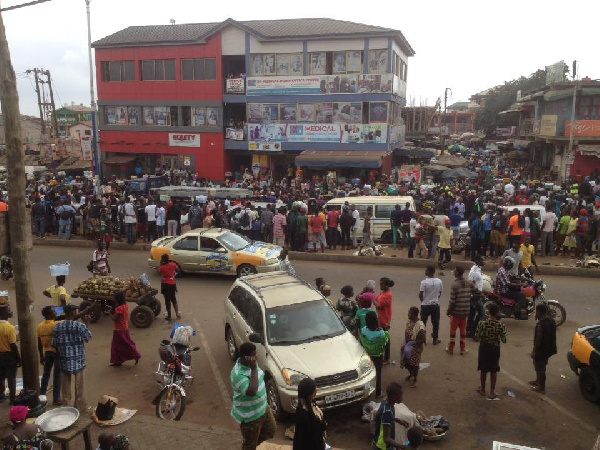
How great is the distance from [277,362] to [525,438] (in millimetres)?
3468

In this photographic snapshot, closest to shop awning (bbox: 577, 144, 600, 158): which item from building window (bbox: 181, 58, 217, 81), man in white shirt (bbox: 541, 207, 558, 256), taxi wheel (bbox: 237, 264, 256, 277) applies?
man in white shirt (bbox: 541, 207, 558, 256)

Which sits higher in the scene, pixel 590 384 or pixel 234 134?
pixel 234 134

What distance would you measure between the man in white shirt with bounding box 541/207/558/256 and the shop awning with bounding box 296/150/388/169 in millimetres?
15149

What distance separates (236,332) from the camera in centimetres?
902

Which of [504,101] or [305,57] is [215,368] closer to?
[305,57]

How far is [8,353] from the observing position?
7398mm

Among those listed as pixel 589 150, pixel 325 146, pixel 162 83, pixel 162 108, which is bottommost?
pixel 589 150

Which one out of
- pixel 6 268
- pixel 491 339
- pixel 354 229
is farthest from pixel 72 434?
pixel 354 229

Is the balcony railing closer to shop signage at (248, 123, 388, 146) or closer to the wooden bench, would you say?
shop signage at (248, 123, 388, 146)

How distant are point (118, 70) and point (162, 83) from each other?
398cm

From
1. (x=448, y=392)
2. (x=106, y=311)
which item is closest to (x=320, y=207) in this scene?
(x=106, y=311)

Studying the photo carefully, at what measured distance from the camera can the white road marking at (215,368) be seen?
8.10 m

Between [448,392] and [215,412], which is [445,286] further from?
[215,412]

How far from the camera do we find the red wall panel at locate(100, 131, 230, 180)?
35.3m
